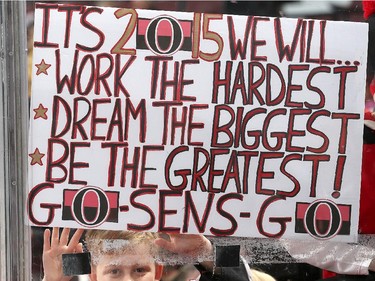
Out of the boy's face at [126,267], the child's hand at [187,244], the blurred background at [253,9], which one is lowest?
the boy's face at [126,267]

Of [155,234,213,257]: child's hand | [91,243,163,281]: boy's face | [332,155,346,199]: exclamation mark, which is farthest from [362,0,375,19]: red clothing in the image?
[91,243,163,281]: boy's face

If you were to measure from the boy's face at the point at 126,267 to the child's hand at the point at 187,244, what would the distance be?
0.05m

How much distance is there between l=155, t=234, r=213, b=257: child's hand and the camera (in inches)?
69.3

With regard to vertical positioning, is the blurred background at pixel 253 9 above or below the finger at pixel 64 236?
above

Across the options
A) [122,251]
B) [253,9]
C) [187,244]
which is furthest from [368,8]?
[122,251]

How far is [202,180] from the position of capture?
1736 millimetres

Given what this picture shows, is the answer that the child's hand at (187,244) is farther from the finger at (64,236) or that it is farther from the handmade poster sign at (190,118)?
Result: the finger at (64,236)

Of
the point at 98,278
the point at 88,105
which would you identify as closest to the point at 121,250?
the point at 98,278

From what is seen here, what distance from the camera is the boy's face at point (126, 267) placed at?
175 centimetres

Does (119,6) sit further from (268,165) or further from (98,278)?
(98,278)

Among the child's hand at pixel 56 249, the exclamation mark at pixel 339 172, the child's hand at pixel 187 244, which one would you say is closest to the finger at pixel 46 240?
the child's hand at pixel 56 249

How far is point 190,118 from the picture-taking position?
1724 mm

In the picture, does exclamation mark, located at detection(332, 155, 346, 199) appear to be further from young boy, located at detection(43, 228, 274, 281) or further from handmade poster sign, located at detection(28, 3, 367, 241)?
young boy, located at detection(43, 228, 274, 281)

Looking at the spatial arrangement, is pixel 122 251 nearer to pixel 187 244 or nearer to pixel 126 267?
pixel 126 267
